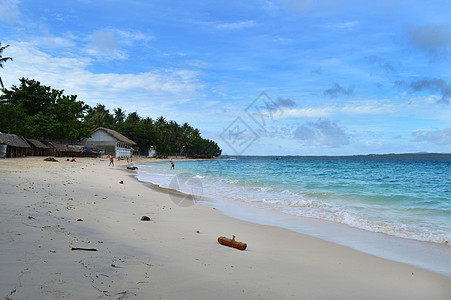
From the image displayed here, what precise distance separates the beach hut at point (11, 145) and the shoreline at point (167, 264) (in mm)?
24003

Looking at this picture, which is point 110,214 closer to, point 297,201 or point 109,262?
point 109,262

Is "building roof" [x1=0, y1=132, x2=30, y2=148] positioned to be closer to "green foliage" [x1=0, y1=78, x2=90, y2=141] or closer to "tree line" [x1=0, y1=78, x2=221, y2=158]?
"tree line" [x1=0, y1=78, x2=221, y2=158]

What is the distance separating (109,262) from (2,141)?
27.9m

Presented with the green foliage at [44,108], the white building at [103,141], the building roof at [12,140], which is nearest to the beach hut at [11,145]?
the building roof at [12,140]

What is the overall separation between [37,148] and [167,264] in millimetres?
37581

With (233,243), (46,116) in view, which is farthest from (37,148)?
(233,243)

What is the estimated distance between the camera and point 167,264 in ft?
11.9

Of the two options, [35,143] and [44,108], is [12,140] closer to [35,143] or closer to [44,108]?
[35,143]

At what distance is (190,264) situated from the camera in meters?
3.79

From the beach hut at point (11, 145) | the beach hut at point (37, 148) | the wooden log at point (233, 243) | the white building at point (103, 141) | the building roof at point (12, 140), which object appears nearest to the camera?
the wooden log at point (233, 243)

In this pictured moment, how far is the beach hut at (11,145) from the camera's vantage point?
82.4 feet

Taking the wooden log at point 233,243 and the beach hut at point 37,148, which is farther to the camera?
the beach hut at point 37,148

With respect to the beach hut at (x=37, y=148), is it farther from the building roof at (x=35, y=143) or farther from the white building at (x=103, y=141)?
the white building at (x=103, y=141)

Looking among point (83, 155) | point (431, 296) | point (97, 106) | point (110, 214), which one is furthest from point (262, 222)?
point (97, 106)
